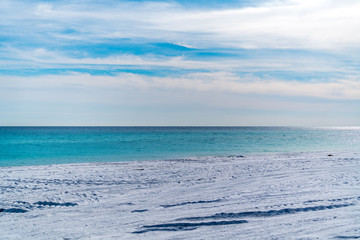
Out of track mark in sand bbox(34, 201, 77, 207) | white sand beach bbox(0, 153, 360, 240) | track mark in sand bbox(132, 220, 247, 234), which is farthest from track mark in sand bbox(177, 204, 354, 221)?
track mark in sand bbox(34, 201, 77, 207)

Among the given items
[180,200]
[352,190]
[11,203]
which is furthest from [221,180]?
[11,203]

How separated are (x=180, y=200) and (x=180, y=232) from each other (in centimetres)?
276

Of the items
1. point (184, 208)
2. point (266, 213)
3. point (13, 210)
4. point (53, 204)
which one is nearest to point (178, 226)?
point (184, 208)

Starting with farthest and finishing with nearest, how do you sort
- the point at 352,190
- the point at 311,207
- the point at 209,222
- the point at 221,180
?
the point at 221,180 < the point at 352,190 < the point at 311,207 < the point at 209,222

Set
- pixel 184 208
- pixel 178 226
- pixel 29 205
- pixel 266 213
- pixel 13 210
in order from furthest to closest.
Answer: pixel 29 205
pixel 13 210
pixel 184 208
pixel 266 213
pixel 178 226

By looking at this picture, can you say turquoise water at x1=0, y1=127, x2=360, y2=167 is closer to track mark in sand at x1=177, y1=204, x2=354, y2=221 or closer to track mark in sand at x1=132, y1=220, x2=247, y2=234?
track mark in sand at x1=177, y1=204, x2=354, y2=221

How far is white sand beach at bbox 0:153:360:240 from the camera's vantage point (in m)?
6.71

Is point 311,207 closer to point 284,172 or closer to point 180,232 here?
point 180,232

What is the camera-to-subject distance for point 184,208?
8.48 metres

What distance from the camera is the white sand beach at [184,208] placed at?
6707mm

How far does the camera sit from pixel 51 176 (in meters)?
14.8

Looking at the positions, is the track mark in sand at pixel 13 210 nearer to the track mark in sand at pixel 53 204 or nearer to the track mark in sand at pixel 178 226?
the track mark in sand at pixel 53 204

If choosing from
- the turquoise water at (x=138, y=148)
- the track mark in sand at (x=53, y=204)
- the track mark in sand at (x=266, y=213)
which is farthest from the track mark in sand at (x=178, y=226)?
the turquoise water at (x=138, y=148)

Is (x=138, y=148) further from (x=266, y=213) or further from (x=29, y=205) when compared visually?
(x=266, y=213)
